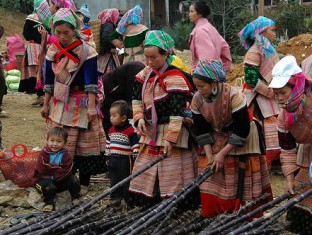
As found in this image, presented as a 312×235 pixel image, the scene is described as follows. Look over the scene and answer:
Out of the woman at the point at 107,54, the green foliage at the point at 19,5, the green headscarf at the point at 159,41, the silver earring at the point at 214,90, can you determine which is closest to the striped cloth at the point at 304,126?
the silver earring at the point at 214,90

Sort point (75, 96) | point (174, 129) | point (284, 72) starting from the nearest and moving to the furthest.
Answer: point (284, 72) → point (174, 129) → point (75, 96)

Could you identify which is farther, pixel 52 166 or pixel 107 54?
pixel 107 54

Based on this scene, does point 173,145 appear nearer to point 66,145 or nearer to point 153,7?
point 66,145

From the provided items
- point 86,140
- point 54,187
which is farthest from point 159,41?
point 54,187

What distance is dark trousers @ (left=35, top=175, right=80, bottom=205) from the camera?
563 cm

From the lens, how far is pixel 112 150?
5.59 meters

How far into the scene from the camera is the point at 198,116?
479 centimetres

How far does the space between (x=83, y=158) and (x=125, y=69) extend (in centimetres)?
102

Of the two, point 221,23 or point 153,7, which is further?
point 153,7

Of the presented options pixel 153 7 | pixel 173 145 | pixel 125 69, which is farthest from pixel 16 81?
pixel 153 7

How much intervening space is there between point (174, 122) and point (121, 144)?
0.83 m

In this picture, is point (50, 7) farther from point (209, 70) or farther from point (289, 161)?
point (289, 161)

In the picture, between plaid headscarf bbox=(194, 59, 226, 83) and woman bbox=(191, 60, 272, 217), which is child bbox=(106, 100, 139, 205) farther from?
plaid headscarf bbox=(194, 59, 226, 83)

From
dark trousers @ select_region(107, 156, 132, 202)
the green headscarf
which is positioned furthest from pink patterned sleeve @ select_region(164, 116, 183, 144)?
dark trousers @ select_region(107, 156, 132, 202)
